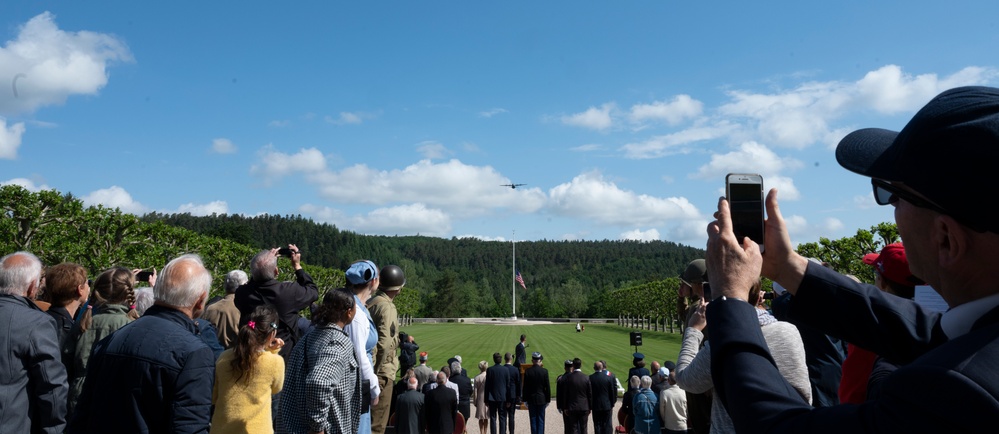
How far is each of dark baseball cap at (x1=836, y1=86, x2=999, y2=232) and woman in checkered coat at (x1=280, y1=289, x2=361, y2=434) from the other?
4416 mm

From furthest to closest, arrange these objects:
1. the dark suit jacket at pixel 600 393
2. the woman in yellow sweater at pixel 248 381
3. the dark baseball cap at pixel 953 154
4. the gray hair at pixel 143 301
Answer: the dark suit jacket at pixel 600 393, the gray hair at pixel 143 301, the woman in yellow sweater at pixel 248 381, the dark baseball cap at pixel 953 154

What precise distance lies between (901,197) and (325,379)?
442 centimetres

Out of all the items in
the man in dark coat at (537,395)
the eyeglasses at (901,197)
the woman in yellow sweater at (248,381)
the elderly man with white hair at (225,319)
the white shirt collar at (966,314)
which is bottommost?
the man in dark coat at (537,395)

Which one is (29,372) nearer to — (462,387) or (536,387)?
(462,387)

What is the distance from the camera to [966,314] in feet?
4.52

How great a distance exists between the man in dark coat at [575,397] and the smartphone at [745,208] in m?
12.3

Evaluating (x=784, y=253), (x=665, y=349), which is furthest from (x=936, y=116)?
(x=665, y=349)

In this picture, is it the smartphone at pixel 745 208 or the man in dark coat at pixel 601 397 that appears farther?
the man in dark coat at pixel 601 397

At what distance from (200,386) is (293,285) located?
336cm

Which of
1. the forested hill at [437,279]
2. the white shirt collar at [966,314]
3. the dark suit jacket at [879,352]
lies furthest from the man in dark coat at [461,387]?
the forested hill at [437,279]

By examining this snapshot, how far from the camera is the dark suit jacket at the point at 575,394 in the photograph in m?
13.8

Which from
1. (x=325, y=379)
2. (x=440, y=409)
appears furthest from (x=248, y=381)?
(x=440, y=409)

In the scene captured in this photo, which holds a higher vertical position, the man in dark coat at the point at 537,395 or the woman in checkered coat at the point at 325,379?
the woman in checkered coat at the point at 325,379

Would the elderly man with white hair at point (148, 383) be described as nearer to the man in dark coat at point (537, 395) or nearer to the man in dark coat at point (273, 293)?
the man in dark coat at point (273, 293)
